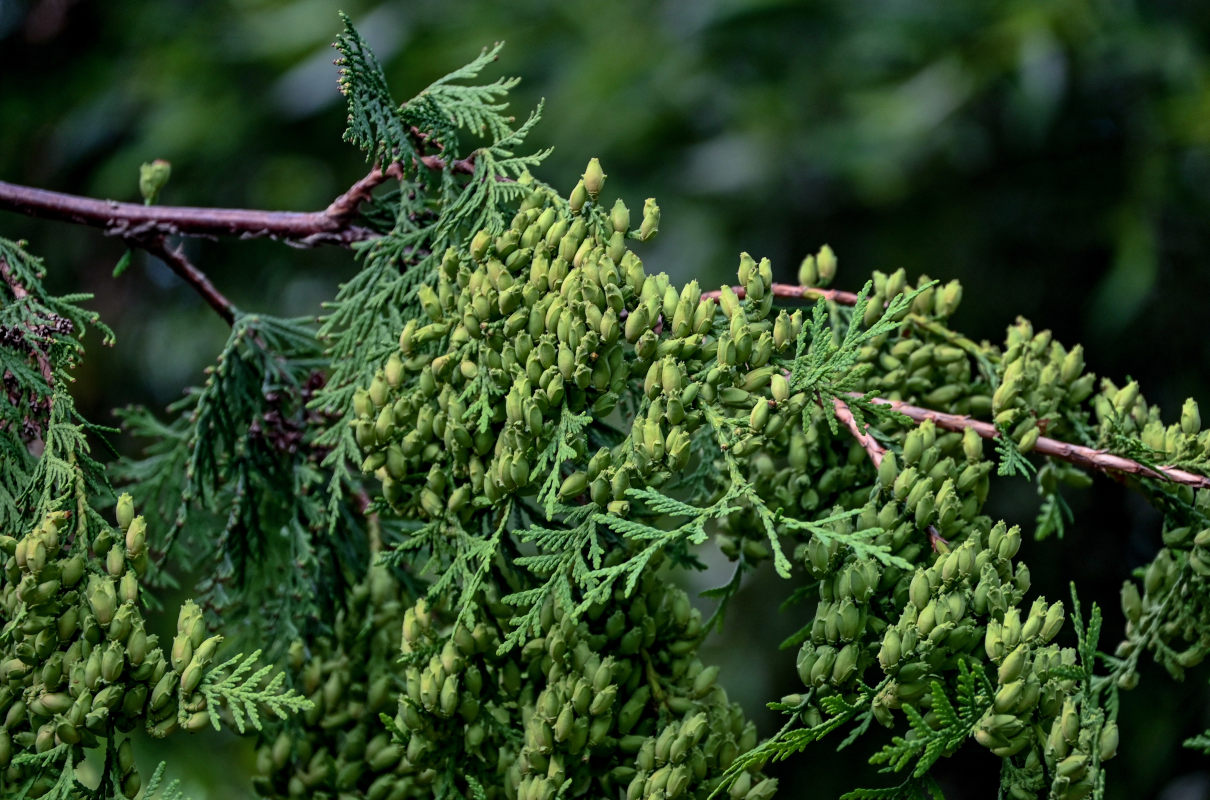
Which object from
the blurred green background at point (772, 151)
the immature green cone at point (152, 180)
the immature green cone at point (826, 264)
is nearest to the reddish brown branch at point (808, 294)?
the immature green cone at point (826, 264)

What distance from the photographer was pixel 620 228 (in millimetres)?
672

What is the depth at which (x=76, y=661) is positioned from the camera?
561mm

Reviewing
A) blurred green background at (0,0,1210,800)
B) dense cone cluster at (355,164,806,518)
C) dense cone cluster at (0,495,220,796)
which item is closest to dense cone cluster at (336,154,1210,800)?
dense cone cluster at (355,164,806,518)

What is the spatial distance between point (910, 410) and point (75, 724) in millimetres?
469

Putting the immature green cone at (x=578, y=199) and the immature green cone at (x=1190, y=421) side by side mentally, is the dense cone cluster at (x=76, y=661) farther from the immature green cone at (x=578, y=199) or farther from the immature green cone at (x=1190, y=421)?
the immature green cone at (x=1190, y=421)

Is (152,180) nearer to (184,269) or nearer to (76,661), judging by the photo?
(184,269)

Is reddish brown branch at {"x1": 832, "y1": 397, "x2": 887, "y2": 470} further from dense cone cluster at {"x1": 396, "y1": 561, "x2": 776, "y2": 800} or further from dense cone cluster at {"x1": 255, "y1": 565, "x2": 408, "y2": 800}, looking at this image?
dense cone cluster at {"x1": 255, "y1": 565, "x2": 408, "y2": 800}

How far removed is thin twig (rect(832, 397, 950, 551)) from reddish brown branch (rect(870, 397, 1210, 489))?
0.8 inches

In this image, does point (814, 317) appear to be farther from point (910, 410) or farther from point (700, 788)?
point (700, 788)

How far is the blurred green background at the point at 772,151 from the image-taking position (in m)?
2.59

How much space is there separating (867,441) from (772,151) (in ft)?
8.17

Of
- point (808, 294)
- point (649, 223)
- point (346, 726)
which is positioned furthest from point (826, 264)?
point (346, 726)

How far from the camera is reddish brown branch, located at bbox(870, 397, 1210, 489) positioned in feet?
2.16

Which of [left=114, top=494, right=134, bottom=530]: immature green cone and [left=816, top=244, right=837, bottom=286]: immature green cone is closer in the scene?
[left=114, top=494, right=134, bottom=530]: immature green cone
